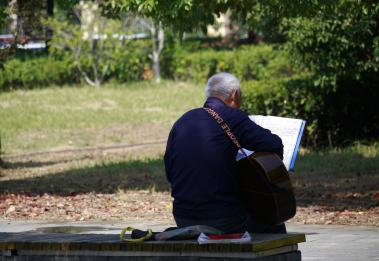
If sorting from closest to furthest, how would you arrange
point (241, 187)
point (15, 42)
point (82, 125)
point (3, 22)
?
1. point (241, 187)
2. point (3, 22)
3. point (15, 42)
4. point (82, 125)

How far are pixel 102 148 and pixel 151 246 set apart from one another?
16.2 m

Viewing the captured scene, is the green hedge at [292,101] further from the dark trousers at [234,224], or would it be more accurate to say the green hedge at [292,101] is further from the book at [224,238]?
the book at [224,238]

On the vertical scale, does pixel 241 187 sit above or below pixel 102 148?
above

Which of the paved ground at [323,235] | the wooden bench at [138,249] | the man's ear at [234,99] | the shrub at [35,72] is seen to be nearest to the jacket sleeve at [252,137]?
the man's ear at [234,99]

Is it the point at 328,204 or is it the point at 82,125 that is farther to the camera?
the point at 82,125

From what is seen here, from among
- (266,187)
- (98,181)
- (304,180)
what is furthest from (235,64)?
(266,187)

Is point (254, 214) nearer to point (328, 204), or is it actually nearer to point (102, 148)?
point (328, 204)

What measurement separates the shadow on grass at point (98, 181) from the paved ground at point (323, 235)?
2.80 metres

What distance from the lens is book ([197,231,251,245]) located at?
6.11m

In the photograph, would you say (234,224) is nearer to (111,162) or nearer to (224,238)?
(224,238)

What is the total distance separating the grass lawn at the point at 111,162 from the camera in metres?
12.5

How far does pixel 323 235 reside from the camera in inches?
392

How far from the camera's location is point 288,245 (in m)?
6.39

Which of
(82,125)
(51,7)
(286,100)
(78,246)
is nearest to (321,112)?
(286,100)
